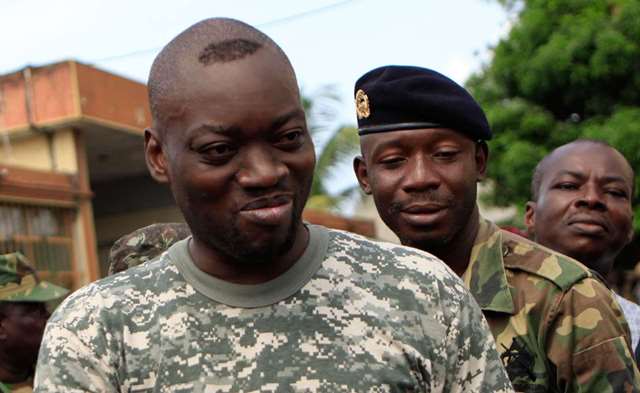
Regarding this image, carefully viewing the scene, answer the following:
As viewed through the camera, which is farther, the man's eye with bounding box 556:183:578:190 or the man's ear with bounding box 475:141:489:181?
the man's eye with bounding box 556:183:578:190

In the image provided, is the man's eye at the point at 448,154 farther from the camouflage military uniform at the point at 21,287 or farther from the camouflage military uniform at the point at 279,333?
the camouflage military uniform at the point at 21,287

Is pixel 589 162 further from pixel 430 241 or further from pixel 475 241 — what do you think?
pixel 430 241

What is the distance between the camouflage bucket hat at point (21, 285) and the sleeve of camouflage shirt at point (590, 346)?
293 centimetres

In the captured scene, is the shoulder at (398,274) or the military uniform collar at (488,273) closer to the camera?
the shoulder at (398,274)

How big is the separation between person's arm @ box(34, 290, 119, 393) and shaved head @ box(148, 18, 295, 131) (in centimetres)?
38

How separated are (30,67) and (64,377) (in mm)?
13437

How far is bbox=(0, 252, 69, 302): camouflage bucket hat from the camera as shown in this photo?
4617mm

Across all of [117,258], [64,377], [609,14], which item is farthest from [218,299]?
[609,14]

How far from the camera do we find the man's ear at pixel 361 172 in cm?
286

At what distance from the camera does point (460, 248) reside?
8.76 feet

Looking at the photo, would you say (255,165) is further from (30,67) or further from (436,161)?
(30,67)

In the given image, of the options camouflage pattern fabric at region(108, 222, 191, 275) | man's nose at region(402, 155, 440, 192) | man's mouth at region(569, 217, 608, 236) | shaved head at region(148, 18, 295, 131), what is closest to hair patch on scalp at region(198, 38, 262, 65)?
shaved head at region(148, 18, 295, 131)

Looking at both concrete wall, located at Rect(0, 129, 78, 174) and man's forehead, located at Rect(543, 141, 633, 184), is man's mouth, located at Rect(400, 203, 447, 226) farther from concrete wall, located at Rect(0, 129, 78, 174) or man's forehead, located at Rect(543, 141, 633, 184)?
concrete wall, located at Rect(0, 129, 78, 174)

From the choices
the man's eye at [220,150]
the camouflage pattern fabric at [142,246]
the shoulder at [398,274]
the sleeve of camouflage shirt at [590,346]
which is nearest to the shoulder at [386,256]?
the shoulder at [398,274]
